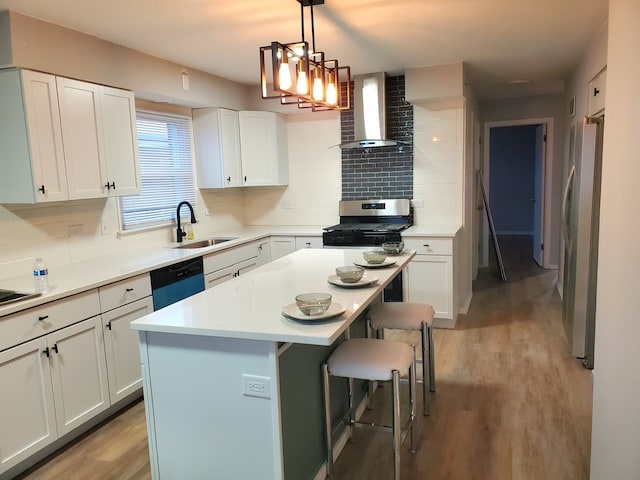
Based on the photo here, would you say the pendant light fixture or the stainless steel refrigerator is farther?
the stainless steel refrigerator

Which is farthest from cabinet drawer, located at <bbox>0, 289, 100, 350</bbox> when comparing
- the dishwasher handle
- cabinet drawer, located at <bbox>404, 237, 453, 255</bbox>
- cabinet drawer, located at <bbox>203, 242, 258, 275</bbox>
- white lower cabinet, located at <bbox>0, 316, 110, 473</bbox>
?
cabinet drawer, located at <bbox>404, 237, 453, 255</bbox>

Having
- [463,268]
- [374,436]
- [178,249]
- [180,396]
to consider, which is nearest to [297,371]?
[180,396]

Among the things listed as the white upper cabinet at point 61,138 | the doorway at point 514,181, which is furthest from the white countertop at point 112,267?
the doorway at point 514,181

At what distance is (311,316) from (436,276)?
2.71m

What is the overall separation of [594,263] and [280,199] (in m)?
3.27

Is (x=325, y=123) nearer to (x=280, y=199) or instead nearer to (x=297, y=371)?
(x=280, y=199)

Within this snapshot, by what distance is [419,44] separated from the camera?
12.0ft

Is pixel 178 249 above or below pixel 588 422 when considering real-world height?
above

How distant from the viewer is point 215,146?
4.70 m

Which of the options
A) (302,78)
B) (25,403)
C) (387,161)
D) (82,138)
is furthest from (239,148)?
(25,403)

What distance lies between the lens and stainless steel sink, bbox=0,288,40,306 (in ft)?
7.78

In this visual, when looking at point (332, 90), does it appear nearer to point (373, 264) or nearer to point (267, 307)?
point (373, 264)

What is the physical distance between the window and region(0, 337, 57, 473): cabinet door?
161 centimetres

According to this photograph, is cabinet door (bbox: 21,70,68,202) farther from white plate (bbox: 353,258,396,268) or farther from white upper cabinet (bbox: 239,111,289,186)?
white upper cabinet (bbox: 239,111,289,186)
